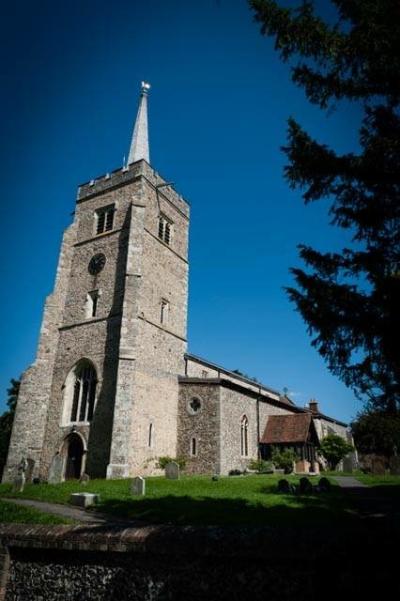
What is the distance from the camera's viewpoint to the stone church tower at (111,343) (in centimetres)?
1972

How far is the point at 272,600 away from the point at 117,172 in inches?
1041

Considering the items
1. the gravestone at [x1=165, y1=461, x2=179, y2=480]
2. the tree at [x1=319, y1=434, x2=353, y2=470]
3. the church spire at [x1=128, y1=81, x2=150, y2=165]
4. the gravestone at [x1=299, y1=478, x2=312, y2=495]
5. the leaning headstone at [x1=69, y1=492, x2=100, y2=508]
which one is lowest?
the leaning headstone at [x1=69, y1=492, x2=100, y2=508]

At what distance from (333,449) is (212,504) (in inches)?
927

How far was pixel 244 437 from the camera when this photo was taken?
24844 mm

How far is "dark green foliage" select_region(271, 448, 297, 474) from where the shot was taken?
25.0 meters

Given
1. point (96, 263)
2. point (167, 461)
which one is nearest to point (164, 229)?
point (96, 263)

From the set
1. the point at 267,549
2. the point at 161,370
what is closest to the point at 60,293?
the point at 161,370

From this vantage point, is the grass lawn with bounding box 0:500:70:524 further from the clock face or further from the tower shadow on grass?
the clock face

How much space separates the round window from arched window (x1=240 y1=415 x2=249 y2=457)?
3.56 metres

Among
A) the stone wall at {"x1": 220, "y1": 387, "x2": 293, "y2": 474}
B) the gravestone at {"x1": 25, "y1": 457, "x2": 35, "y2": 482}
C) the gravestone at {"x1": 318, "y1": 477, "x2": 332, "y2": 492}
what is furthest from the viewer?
the stone wall at {"x1": 220, "y1": 387, "x2": 293, "y2": 474}

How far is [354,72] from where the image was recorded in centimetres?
728

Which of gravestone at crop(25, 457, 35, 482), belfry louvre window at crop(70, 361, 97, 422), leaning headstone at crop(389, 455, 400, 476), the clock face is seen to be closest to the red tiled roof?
leaning headstone at crop(389, 455, 400, 476)

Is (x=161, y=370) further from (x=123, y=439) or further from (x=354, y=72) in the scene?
(x=354, y=72)

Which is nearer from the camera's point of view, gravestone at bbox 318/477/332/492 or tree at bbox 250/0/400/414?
tree at bbox 250/0/400/414
